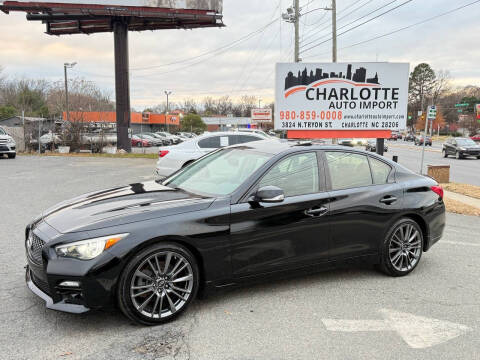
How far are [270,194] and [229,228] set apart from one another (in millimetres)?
490

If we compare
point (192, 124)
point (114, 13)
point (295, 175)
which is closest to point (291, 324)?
point (295, 175)

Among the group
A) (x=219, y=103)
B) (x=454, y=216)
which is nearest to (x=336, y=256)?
(x=454, y=216)

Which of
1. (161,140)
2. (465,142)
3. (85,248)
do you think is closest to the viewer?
(85,248)

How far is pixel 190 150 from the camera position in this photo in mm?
11305

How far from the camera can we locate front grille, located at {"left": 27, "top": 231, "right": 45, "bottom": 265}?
3.35 metres

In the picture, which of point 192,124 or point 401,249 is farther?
point 192,124

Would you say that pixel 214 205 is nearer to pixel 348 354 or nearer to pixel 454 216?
pixel 348 354

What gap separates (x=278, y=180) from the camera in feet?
13.5

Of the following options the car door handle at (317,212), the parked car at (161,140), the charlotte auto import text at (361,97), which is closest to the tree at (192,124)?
the parked car at (161,140)

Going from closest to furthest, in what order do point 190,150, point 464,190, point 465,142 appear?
point 190,150, point 464,190, point 465,142

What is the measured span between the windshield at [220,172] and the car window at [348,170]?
29.9 inches

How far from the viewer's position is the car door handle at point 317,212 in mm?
4129

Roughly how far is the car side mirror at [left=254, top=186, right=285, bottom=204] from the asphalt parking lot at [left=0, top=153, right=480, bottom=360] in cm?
102

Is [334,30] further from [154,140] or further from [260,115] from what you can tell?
[154,140]
